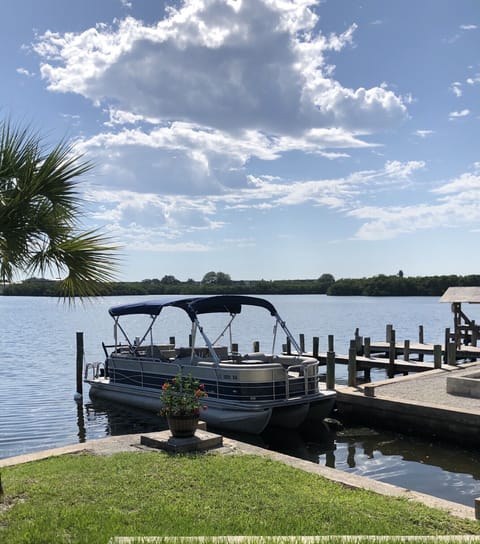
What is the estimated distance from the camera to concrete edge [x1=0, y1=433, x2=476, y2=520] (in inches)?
282

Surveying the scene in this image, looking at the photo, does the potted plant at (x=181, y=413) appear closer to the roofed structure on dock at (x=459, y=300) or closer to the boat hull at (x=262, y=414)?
the boat hull at (x=262, y=414)

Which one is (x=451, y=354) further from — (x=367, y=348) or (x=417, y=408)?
(x=417, y=408)

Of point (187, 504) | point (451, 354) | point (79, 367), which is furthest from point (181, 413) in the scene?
point (451, 354)

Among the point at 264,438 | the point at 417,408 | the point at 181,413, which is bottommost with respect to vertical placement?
the point at 264,438

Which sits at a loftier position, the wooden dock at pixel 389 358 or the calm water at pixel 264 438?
the wooden dock at pixel 389 358

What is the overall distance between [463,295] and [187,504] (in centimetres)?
2363

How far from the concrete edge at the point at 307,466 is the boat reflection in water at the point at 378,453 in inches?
108

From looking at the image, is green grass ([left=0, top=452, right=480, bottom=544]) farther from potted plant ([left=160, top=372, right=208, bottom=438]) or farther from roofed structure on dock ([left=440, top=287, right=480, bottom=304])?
roofed structure on dock ([left=440, top=287, right=480, bottom=304])

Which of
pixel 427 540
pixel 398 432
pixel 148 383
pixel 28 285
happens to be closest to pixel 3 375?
pixel 148 383

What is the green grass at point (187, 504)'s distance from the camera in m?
5.77

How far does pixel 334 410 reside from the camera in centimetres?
1656

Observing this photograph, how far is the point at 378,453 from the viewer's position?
13391mm

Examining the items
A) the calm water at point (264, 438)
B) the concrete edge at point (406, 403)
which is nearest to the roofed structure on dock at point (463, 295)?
the calm water at point (264, 438)

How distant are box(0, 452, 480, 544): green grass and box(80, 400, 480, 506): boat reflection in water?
3.87m
